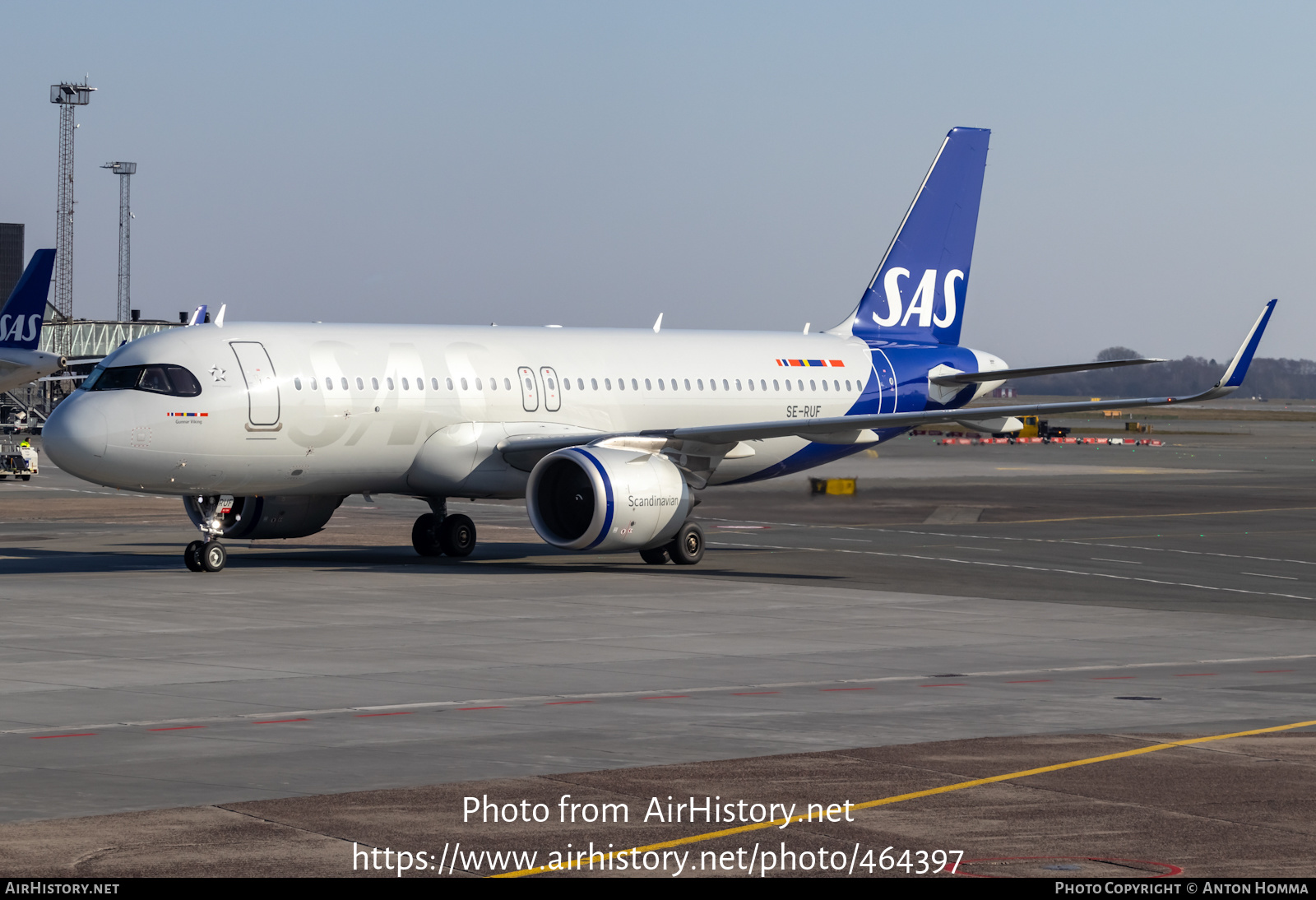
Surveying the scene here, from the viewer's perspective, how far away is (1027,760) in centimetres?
1452

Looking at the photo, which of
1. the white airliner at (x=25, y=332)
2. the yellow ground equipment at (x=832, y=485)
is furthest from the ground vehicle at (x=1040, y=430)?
the white airliner at (x=25, y=332)

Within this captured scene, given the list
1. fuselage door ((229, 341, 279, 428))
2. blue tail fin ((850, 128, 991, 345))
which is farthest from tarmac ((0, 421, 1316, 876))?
blue tail fin ((850, 128, 991, 345))

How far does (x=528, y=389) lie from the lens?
35.5 metres

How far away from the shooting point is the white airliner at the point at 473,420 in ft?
103

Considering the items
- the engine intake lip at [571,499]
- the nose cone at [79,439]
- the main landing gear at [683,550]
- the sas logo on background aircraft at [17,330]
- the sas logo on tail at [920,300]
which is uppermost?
the sas logo on tail at [920,300]

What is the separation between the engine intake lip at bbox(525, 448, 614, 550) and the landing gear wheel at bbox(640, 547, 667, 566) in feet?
6.62

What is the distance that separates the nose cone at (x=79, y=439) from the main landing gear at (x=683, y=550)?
1015 centimetres

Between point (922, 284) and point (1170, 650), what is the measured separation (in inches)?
850

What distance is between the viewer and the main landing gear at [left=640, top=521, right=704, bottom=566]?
3425 cm

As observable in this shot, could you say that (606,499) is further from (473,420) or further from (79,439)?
(79,439)

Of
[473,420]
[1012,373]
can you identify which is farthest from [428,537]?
[1012,373]

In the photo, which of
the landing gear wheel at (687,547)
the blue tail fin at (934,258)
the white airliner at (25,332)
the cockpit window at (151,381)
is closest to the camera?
the cockpit window at (151,381)

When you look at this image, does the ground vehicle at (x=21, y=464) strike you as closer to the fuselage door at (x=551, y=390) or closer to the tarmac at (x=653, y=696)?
the tarmac at (x=653, y=696)
